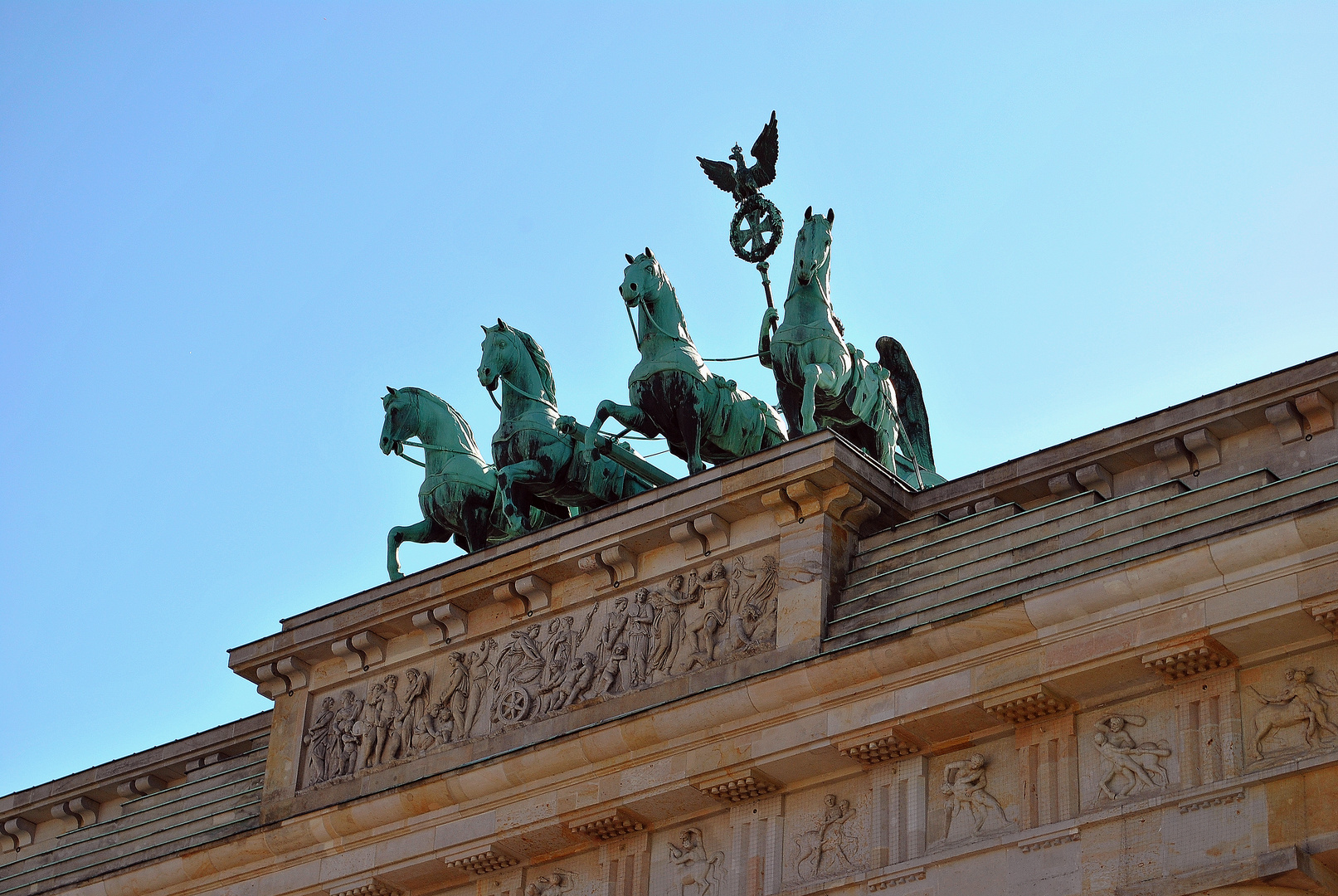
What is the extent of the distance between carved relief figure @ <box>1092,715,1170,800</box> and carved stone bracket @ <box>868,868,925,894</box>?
5.73ft

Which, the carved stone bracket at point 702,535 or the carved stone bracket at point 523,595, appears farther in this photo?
the carved stone bracket at point 523,595

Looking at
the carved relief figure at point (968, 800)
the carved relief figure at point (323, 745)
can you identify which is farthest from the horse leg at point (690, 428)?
the carved relief figure at point (968, 800)

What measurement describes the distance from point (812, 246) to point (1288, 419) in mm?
6335

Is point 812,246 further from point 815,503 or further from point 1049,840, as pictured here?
point 1049,840

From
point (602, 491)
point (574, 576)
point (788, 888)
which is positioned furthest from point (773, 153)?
point (788, 888)

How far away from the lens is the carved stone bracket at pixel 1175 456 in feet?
73.4

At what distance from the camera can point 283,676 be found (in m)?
26.1

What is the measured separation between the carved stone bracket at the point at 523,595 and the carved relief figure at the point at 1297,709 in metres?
7.93

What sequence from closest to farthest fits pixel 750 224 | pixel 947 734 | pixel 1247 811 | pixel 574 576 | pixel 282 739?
1. pixel 1247 811
2. pixel 947 734
3. pixel 574 576
4. pixel 282 739
5. pixel 750 224

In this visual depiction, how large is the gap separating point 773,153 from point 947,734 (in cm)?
934

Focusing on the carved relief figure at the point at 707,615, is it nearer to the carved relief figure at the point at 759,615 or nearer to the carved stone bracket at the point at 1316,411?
the carved relief figure at the point at 759,615

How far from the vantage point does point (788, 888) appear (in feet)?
69.2

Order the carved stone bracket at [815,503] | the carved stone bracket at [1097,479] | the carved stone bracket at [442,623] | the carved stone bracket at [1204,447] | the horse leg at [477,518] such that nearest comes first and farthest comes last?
the carved stone bracket at [1204,447], the carved stone bracket at [815,503], the carved stone bracket at [1097,479], the carved stone bracket at [442,623], the horse leg at [477,518]

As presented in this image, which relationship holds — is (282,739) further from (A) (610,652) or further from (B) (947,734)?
(B) (947,734)
